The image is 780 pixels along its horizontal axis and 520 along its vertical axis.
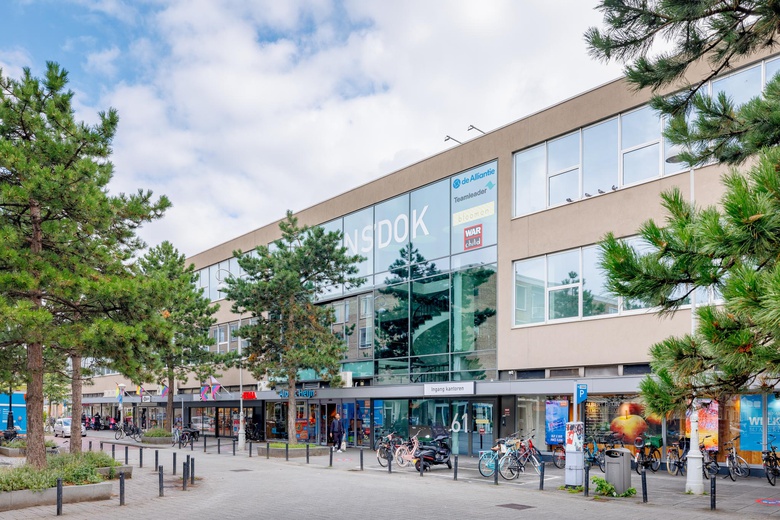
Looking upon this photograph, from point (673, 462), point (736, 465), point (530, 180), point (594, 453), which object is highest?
point (530, 180)

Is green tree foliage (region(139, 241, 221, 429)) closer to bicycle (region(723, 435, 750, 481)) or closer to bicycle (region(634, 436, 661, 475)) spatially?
bicycle (region(634, 436, 661, 475))

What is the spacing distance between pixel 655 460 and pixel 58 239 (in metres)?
17.2

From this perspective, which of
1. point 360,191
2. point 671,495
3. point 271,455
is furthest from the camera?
point 360,191

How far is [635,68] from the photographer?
7137 millimetres

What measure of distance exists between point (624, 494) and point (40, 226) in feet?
47.2

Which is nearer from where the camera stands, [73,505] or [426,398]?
[73,505]

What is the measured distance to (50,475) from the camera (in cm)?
1533

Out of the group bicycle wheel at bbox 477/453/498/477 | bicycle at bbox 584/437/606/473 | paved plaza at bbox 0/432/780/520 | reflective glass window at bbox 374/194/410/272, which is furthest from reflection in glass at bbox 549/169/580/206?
bicycle wheel at bbox 477/453/498/477

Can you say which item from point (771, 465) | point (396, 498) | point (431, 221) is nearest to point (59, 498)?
point (396, 498)

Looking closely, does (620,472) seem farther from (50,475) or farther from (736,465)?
(50,475)

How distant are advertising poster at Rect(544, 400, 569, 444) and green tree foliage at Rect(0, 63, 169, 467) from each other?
13819mm

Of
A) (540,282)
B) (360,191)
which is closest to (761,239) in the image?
(540,282)

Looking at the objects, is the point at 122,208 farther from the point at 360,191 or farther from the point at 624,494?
the point at 360,191

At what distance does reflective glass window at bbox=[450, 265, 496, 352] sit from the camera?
2700 centimetres
